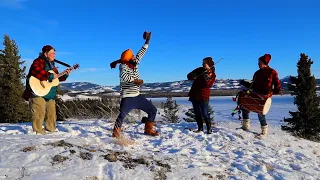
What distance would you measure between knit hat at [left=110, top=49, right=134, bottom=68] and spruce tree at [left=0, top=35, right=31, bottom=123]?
2486 centimetres

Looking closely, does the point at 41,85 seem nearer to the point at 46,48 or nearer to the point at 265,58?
the point at 46,48

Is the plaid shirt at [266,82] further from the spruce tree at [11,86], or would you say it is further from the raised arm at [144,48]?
the spruce tree at [11,86]

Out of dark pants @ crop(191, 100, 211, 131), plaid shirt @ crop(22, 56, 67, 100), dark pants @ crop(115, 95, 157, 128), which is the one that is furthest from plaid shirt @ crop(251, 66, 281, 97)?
plaid shirt @ crop(22, 56, 67, 100)

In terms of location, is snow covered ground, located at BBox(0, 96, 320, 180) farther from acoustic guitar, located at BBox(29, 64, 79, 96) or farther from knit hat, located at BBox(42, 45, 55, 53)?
knit hat, located at BBox(42, 45, 55, 53)

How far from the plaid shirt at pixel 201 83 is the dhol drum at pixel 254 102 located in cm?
126

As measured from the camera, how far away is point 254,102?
28.7 ft

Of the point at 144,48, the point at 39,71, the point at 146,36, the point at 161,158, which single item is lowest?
the point at 161,158

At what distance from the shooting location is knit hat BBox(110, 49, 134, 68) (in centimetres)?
730

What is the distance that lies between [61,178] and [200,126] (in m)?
5.33

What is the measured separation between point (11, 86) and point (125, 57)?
27.4 metres

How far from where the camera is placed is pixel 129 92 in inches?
290

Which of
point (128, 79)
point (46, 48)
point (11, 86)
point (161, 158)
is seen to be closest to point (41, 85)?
point (46, 48)

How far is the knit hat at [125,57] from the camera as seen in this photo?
7.30 metres

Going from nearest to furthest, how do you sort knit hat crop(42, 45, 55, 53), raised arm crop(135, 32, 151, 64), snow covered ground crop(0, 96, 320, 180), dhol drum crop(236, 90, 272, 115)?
snow covered ground crop(0, 96, 320, 180)
raised arm crop(135, 32, 151, 64)
knit hat crop(42, 45, 55, 53)
dhol drum crop(236, 90, 272, 115)
